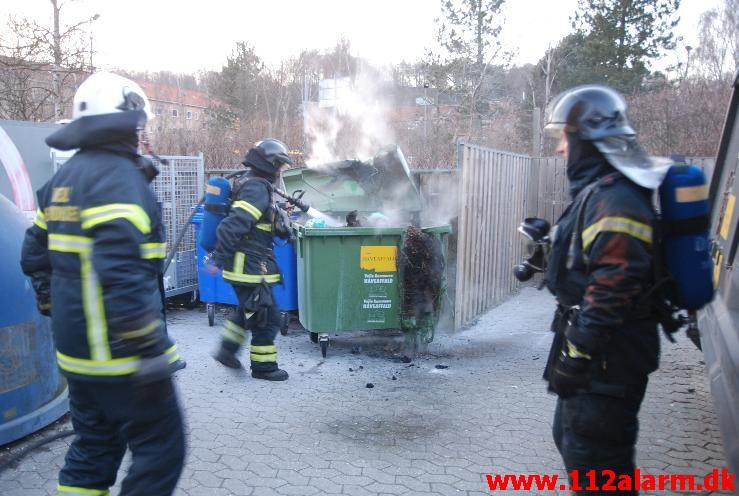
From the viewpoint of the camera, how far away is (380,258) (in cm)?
573

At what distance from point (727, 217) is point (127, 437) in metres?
3.63

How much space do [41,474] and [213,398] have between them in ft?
4.85

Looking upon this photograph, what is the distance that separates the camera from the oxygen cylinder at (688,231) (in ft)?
7.52

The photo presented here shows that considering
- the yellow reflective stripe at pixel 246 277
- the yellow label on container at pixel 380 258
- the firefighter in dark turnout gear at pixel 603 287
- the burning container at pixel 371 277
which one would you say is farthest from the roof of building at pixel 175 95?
the firefighter in dark turnout gear at pixel 603 287

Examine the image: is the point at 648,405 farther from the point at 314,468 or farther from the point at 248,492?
the point at 248,492

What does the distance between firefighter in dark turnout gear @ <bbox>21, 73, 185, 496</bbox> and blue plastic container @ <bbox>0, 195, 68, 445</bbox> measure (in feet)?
4.84

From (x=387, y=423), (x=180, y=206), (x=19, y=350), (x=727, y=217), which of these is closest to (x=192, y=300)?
(x=180, y=206)

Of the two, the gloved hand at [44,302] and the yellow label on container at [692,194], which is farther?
the gloved hand at [44,302]

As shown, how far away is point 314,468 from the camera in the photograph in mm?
3588

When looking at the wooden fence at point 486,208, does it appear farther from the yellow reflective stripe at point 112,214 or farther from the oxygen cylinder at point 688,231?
the yellow reflective stripe at point 112,214

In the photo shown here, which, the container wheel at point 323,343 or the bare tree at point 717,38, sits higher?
the bare tree at point 717,38

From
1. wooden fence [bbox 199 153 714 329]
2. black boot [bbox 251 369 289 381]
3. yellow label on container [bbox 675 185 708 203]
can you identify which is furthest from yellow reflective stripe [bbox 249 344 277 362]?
yellow label on container [bbox 675 185 708 203]

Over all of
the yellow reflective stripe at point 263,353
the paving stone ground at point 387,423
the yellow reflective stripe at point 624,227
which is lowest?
the paving stone ground at point 387,423

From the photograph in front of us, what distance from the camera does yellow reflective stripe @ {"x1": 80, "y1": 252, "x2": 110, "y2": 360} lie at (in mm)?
2260
